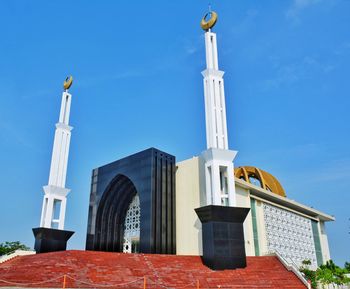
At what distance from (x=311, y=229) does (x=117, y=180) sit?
744 inches

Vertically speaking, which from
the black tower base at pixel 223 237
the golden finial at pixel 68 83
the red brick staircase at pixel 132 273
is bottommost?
the red brick staircase at pixel 132 273

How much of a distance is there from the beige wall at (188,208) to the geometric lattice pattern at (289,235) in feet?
20.6

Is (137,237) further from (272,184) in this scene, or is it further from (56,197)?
(272,184)

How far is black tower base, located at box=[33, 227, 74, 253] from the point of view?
915 inches

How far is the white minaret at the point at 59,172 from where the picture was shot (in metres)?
24.6

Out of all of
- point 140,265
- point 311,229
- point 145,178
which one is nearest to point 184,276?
point 140,265

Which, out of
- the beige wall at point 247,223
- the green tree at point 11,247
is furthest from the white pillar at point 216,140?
the green tree at point 11,247

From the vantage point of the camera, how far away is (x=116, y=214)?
27.0 meters

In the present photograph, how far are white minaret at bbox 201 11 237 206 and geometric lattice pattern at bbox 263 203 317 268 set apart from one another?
26.9 ft

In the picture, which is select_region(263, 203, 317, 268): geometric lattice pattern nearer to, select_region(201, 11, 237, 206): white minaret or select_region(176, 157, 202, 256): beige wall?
select_region(176, 157, 202, 256): beige wall

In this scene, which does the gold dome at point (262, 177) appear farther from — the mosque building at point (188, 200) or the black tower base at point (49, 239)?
the black tower base at point (49, 239)

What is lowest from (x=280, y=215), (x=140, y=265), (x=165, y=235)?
(x=140, y=265)

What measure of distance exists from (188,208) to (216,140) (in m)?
5.60

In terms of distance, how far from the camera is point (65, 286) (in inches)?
489
